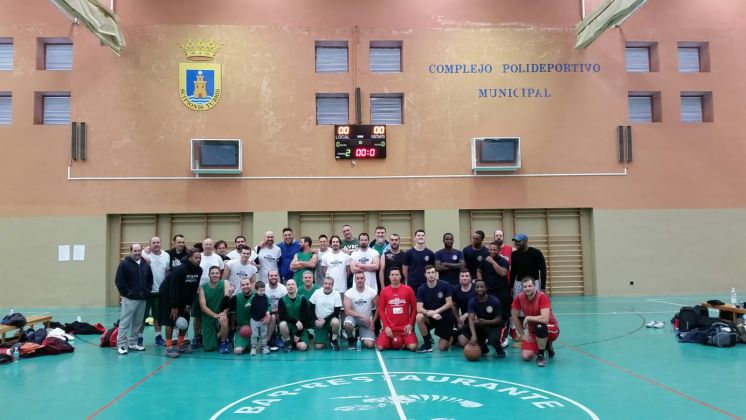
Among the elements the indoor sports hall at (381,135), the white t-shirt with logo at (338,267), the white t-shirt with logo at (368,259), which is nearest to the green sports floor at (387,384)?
the white t-shirt with logo at (338,267)

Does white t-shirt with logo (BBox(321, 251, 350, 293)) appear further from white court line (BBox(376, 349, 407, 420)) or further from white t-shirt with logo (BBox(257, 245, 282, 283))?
white court line (BBox(376, 349, 407, 420))

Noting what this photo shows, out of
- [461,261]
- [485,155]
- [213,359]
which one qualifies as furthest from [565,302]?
[213,359]

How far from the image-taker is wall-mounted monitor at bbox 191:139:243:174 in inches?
582

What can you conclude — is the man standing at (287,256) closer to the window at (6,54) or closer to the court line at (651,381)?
the court line at (651,381)

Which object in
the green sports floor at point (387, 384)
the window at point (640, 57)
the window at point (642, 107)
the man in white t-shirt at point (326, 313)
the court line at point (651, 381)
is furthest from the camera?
the window at point (640, 57)

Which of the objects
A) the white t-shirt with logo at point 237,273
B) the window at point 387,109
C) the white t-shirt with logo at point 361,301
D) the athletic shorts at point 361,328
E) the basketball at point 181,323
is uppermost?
the window at point 387,109

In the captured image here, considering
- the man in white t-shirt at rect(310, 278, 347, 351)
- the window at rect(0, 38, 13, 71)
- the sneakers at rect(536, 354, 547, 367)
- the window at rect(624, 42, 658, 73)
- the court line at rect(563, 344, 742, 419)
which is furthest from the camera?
the window at rect(624, 42, 658, 73)

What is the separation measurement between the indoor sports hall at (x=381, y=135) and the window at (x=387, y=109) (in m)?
0.05

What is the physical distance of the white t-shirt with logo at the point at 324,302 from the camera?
26.9 feet

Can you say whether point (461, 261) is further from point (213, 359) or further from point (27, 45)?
point (27, 45)

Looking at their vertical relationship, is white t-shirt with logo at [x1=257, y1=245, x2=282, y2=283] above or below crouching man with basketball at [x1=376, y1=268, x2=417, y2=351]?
above

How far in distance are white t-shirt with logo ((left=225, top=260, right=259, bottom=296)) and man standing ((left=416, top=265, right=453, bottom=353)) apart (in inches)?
116

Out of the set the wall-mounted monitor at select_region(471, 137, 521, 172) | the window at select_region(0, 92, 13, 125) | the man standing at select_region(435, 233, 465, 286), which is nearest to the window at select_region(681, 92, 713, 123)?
the wall-mounted monitor at select_region(471, 137, 521, 172)

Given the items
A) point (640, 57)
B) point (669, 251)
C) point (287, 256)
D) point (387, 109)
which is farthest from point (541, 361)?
point (640, 57)
